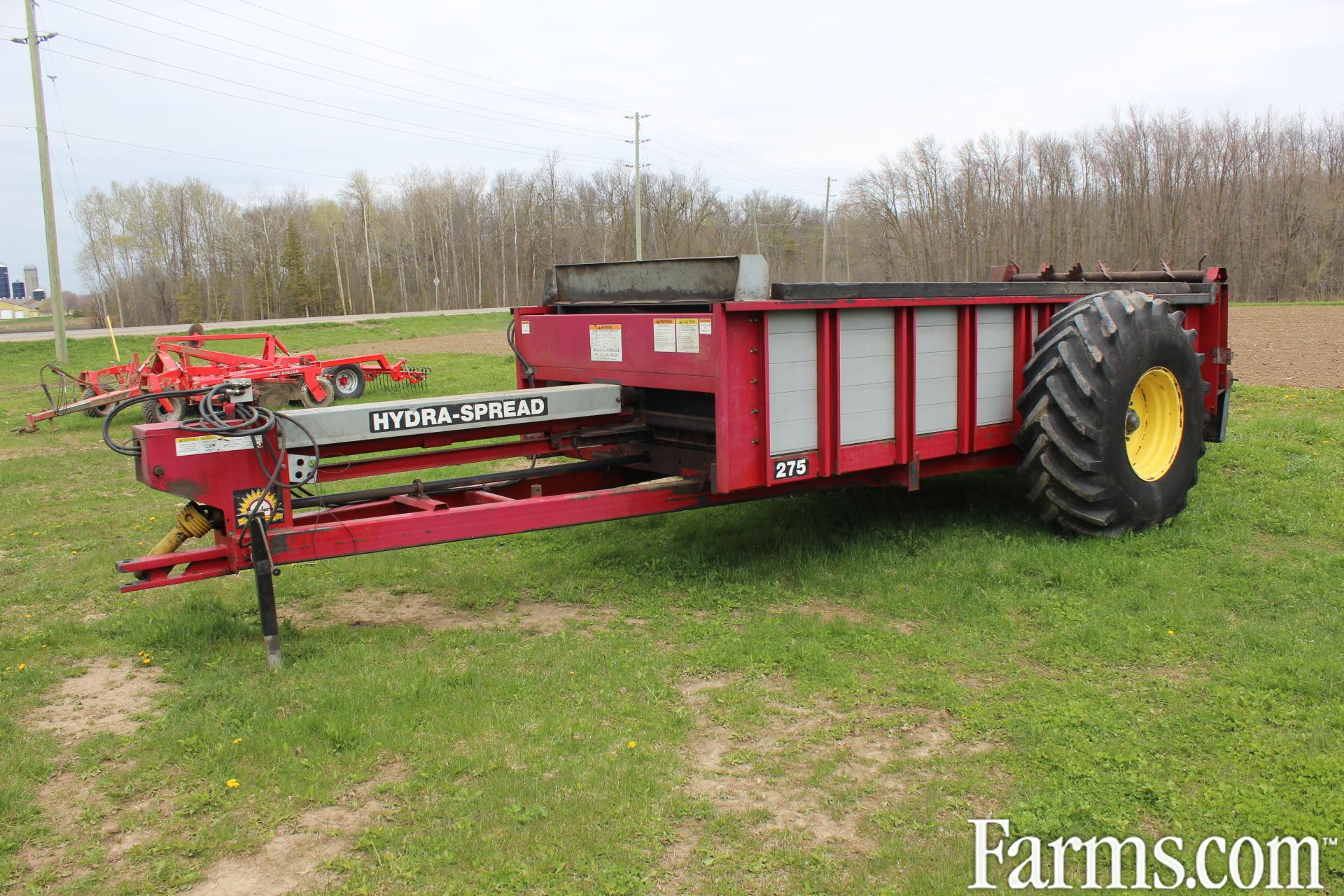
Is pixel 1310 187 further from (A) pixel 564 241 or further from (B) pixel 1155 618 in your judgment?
(B) pixel 1155 618

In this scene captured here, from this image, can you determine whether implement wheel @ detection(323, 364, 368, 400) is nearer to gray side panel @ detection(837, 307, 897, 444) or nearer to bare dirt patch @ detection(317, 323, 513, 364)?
bare dirt patch @ detection(317, 323, 513, 364)

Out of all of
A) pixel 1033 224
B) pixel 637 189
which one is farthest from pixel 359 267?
pixel 1033 224

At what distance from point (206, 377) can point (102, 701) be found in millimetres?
10096

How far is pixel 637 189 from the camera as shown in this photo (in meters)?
42.3

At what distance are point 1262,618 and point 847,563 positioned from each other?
7.13 feet

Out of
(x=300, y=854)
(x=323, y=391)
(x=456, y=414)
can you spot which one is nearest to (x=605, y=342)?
(x=456, y=414)

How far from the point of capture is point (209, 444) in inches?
182

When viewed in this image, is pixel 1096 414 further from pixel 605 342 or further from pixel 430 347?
pixel 430 347

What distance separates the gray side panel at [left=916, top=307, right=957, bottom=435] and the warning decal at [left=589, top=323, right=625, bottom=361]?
1.75m

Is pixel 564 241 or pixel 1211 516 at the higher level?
pixel 564 241

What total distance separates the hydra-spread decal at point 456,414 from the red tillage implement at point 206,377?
8.65 m

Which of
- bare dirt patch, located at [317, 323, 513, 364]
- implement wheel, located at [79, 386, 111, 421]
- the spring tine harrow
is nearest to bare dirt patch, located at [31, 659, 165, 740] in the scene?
implement wheel, located at [79, 386, 111, 421]

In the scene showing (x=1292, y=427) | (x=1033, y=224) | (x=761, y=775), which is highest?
(x=1033, y=224)

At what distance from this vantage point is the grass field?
3.21 meters
